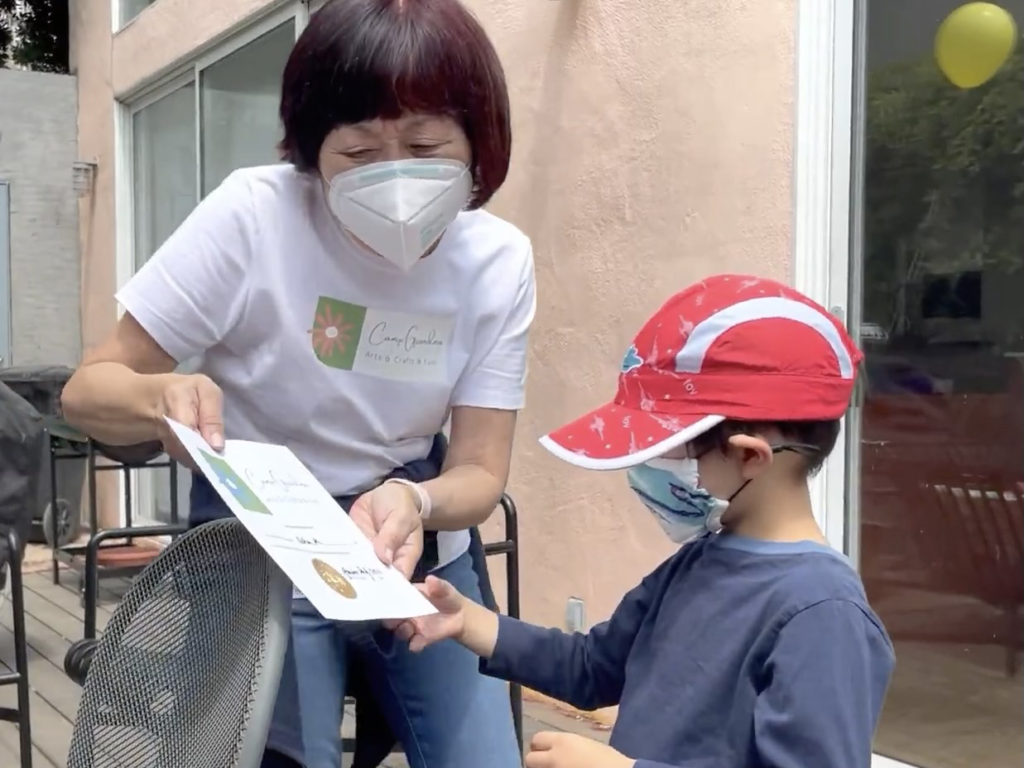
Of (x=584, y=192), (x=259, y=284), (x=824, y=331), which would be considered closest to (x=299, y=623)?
(x=259, y=284)

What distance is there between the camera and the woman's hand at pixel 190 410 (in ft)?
4.36

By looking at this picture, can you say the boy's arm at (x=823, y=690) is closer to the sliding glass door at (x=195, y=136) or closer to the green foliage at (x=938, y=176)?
the green foliage at (x=938, y=176)

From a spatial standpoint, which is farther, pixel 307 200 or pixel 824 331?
pixel 307 200

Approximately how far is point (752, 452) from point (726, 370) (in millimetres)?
93

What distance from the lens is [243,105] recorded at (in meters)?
6.46

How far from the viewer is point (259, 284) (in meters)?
1.60

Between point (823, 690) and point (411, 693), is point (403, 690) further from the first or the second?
point (823, 690)

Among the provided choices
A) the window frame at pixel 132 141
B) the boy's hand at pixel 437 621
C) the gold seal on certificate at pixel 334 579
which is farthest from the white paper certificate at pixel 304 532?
the window frame at pixel 132 141

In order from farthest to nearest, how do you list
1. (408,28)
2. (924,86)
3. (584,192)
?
(584,192)
(924,86)
(408,28)

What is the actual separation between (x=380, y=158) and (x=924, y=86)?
1.88 m

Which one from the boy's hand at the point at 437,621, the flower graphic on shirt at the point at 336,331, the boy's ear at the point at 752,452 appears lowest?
the boy's hand at the point at 437,621

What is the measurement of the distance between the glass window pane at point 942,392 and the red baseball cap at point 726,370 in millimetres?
1722

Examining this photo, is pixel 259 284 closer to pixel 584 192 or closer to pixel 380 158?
pixel 380 158

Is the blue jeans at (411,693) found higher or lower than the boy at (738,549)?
lower
